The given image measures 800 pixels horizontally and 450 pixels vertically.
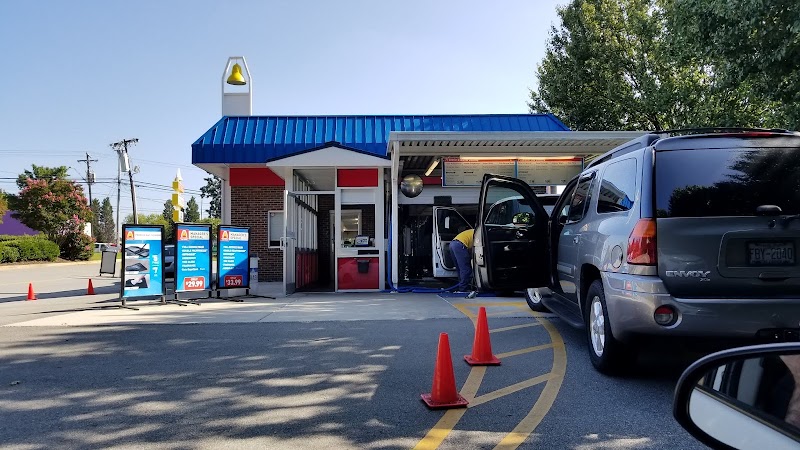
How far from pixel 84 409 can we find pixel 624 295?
4704 millimetres

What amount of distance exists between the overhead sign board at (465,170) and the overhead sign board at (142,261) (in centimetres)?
693

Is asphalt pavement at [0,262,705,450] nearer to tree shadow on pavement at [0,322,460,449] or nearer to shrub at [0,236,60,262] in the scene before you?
tree shadow on pavement at [0,322,460,449]

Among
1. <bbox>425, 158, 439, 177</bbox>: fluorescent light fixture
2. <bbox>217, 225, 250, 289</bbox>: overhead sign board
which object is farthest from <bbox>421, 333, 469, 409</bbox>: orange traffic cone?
<bbox>425, 158, 439, 177</bbox>: fluorescent light fixture

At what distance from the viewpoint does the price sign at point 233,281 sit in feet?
42.4

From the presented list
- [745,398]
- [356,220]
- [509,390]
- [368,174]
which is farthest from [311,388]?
[356,220]

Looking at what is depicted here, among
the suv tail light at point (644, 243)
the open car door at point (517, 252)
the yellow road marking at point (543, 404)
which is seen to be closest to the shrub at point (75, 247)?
the open car door at point (517, 252)

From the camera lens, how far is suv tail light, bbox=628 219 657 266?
16.0 ft

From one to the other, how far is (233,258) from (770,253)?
1087cm

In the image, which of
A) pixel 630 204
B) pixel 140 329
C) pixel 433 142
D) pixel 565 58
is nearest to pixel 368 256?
pixel 433 142

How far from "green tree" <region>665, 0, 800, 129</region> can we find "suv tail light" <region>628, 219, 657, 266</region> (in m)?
7.50

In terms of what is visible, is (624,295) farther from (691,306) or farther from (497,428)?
(497,428)

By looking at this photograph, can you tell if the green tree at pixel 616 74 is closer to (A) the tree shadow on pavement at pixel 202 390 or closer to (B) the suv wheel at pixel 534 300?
(B) the suv wheel at pixel 534 300

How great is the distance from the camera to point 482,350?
6191 mm

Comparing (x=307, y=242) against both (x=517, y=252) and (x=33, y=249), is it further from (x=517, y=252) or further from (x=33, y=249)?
(x=33, y=249)
